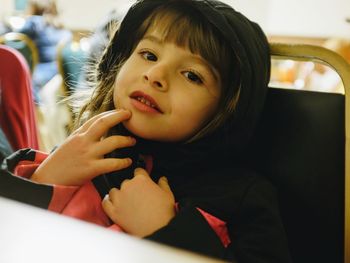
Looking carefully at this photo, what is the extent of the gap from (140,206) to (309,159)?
13.3 inches

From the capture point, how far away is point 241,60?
0.67 metres

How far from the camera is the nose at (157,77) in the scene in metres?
0.65

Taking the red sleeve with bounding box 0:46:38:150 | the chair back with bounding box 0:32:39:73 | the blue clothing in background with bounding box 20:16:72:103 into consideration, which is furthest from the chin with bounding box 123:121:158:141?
the blue clothing in background with bounding box 20:16:72:103

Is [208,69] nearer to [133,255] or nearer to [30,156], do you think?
[30,156]

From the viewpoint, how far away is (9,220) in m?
0.24

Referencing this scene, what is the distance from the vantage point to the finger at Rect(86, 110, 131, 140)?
670 mm

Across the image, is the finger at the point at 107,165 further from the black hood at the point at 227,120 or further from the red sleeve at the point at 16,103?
the red sleeve at the point at 16,103

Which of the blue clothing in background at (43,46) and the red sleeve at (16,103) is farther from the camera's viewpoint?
the blue clothing in background at (43,46)

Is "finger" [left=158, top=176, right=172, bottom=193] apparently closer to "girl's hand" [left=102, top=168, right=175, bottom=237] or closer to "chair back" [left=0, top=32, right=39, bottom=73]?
"girl's hand" [left=102, top=168, right=175, bottom=237]

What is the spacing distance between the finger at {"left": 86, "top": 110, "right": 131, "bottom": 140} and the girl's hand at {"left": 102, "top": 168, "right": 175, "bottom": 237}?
9cm

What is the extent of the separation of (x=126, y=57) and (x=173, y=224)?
395 mm

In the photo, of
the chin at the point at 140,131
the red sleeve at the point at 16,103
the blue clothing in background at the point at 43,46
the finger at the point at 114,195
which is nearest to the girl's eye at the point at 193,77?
the chin at the point at 140,131

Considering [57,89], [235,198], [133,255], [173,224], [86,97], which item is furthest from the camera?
[57,89]

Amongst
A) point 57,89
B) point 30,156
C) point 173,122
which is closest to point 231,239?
point 173,122
